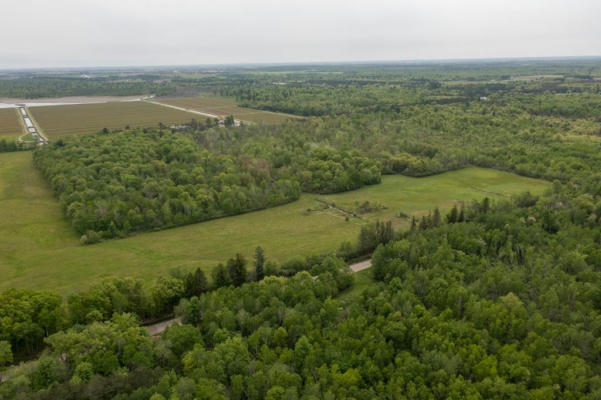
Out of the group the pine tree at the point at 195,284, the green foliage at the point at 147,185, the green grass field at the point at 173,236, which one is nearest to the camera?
the pine tree at the point at 195,284

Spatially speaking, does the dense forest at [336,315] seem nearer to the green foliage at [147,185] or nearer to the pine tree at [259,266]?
the pine tree at [259,266]

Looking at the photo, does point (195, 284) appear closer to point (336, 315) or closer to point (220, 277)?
point (220, 277)

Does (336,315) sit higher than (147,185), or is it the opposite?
(147,185)

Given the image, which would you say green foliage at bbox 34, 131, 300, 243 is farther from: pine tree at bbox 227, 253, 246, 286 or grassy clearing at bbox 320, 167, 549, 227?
pine tree at bbox 227, 253, 246, 286

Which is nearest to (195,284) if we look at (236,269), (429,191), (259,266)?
(236,269)

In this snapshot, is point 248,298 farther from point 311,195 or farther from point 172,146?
point 172,146

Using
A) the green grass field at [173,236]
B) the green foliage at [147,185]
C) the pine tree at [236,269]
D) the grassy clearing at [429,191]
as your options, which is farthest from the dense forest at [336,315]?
the grassy clearing at [429,191]

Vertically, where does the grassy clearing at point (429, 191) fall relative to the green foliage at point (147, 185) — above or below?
below

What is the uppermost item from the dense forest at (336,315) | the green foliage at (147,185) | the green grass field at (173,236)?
the green foliage at (147,185)

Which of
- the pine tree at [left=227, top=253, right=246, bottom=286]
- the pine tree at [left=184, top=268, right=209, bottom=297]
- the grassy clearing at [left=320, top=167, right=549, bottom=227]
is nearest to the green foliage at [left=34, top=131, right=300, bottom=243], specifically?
the grassy clearing at [left=320, top=167, right=549, bottom=227]
